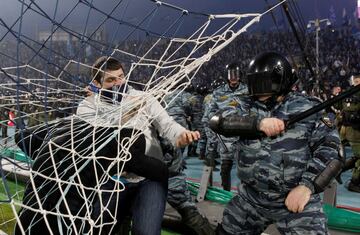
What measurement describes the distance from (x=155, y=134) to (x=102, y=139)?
742mm

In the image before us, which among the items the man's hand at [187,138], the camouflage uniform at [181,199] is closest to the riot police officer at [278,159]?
the man's hand at [187,138]

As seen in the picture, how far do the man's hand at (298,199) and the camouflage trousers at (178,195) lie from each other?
1.53 m

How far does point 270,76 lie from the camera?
2252mm

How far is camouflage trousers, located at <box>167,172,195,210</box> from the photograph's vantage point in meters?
3.56

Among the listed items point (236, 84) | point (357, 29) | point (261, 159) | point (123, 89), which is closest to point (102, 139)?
point (123, 89)

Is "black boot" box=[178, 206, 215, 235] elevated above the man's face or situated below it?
below

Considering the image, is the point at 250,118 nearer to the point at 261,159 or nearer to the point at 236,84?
the point at 261,159

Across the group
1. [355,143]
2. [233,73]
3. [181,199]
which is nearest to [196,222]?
[181,199]

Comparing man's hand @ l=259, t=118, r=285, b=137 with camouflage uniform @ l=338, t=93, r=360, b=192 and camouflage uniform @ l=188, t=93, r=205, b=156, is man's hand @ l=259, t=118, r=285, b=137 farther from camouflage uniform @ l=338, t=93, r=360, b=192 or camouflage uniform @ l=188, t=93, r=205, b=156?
camouflage uniform @ l=188, t=93, r=205, b=156

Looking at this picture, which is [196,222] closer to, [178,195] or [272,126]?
[178,195]

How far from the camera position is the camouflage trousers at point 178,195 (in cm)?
356

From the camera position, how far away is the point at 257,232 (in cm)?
237

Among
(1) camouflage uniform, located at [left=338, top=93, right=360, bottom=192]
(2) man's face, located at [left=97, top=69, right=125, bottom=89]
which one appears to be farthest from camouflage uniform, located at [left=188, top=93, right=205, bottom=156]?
(2) man's face, located at [left=97, top=69, right=125, bottom=89]

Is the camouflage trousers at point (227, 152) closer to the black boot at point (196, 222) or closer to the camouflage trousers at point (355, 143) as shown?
the camouflage trousers at point (355, 143)
